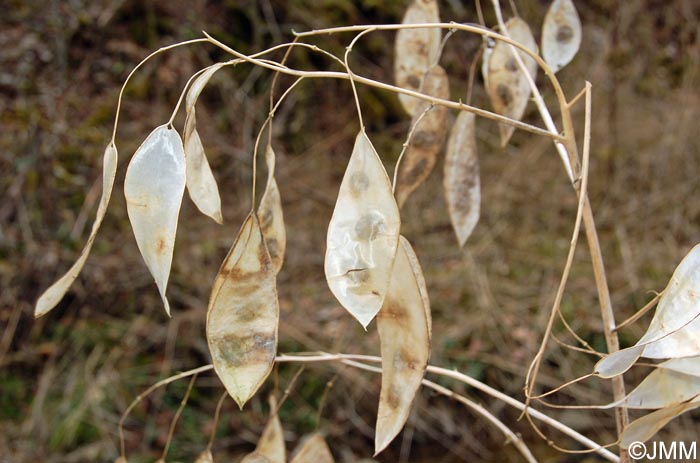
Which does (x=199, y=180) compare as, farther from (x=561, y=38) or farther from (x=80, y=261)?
(x=561, y=38)

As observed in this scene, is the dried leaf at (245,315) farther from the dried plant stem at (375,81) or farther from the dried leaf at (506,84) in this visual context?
the dried leaf at (506,84)

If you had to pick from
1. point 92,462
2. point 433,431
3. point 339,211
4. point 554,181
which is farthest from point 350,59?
point 339,211

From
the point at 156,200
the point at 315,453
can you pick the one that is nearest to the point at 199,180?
the point at 156,200

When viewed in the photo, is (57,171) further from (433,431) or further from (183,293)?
(433,431)

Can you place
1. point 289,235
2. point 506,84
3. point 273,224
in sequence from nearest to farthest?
1. point 273,224
2. point 506,84
3. point 289,235

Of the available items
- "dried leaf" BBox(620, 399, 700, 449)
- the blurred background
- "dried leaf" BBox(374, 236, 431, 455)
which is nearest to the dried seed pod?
"dried leaf" BBox(620, 399, 700, 449)

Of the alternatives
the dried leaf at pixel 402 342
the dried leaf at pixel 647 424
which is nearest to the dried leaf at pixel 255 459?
the dried leaf at pixel 402 342

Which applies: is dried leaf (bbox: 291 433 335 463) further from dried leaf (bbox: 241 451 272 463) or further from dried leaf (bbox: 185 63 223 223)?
dried leaf (bbox: 185 63 223 223)
